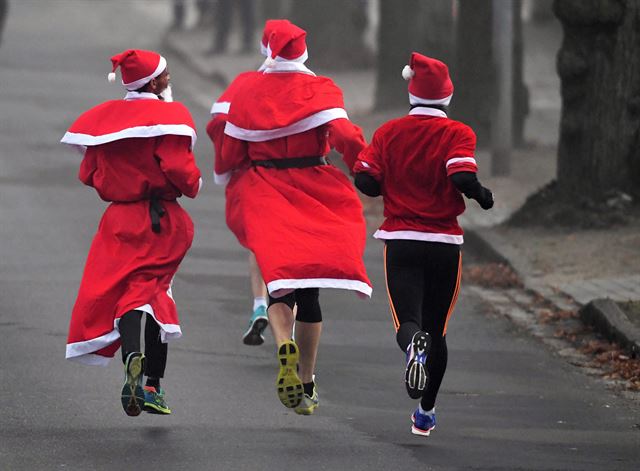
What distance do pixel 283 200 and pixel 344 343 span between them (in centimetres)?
251

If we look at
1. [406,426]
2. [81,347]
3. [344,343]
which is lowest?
[344,343]

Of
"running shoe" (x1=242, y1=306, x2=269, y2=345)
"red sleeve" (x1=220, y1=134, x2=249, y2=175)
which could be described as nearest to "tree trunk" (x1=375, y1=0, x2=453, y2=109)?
"running shoe" (x1=242, y1=306, x2=269, y2=345)

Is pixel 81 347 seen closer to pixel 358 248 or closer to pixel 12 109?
pixel 358 248

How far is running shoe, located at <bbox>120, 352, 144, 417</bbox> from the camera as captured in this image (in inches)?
299

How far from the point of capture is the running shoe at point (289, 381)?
7.80 meters

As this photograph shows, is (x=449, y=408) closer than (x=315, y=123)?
No

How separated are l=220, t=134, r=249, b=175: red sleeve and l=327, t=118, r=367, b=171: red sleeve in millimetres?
531

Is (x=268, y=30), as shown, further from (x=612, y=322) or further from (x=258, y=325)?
(x=612, y=322)

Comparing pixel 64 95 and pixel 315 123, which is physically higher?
pixel 315 123

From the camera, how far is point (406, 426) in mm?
8352

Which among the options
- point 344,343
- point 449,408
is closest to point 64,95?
point 344,343

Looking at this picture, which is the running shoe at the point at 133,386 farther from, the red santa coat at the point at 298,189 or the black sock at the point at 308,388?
the black sock at the point at 308,388

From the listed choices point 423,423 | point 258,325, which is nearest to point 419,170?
point 423,423

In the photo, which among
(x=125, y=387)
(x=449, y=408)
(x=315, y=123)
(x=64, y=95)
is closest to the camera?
(x=125, y=387)
